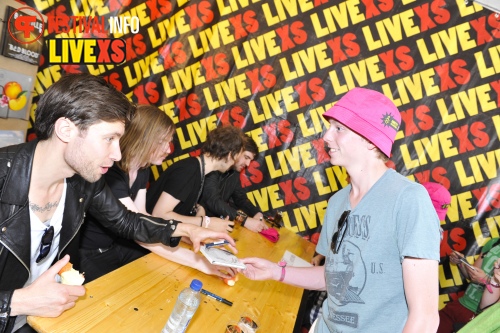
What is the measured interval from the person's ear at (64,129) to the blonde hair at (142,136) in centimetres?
89

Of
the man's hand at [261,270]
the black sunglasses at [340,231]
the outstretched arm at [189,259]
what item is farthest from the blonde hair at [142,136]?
the black sunglasses at [340,231]

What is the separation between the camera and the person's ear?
4.86ft

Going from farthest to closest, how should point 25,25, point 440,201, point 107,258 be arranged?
1. point 25,25
2. point 440,201
3. point 107,258

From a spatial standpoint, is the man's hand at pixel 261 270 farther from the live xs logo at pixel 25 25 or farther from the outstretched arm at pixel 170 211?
the live xs logo at pixel 25 25

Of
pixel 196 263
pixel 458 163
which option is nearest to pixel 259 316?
pixel 196 263

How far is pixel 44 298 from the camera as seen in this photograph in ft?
4.19

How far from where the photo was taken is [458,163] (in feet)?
12.7

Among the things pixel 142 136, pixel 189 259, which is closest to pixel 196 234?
pixel 189 259

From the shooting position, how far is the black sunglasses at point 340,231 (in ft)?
4.90

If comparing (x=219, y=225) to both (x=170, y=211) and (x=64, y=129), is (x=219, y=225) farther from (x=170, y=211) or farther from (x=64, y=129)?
(x=64, y=129)

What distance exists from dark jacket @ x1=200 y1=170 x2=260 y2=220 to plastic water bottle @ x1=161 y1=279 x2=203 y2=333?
1962 mm

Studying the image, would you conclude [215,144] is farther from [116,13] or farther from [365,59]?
[116,13]

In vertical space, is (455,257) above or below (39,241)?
below

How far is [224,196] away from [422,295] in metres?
2.95
